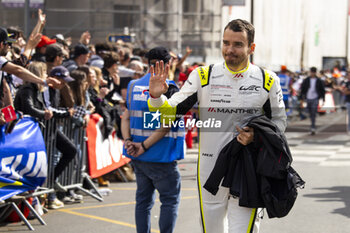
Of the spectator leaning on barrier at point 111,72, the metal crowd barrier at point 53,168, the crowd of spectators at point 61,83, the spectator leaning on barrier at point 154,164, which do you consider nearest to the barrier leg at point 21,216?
the metal crowd barrier at point 53,168

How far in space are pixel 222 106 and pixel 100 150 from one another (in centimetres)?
557

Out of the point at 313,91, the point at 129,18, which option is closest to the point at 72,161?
the point at 313,91

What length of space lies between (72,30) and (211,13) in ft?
23.9

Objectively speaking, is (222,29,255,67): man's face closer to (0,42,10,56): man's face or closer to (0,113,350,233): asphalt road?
(0,113,350,233): asphalt road

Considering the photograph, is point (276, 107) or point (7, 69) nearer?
point (276, 107)

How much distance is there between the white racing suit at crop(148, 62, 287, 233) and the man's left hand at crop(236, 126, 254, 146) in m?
0.16

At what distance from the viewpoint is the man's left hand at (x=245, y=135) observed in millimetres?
4535

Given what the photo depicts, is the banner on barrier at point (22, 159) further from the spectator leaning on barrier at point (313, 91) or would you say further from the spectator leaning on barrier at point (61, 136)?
the spectator leaning on barrier at point (313, 91)

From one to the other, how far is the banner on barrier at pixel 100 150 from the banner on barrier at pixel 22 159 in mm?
1902

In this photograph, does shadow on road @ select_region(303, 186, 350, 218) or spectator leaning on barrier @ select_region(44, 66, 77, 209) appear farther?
shadow on road @ select_region(303, 186, 350, 218)

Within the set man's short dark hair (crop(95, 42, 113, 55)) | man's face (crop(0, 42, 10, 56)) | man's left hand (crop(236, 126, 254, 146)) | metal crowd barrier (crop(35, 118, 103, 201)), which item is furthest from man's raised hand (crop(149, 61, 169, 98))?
man's short dark hair (crop(95, 42, 113, 55))

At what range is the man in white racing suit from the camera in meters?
4.64

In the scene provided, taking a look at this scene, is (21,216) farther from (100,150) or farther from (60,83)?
(100,150)

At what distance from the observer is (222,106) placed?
15.6 feet
